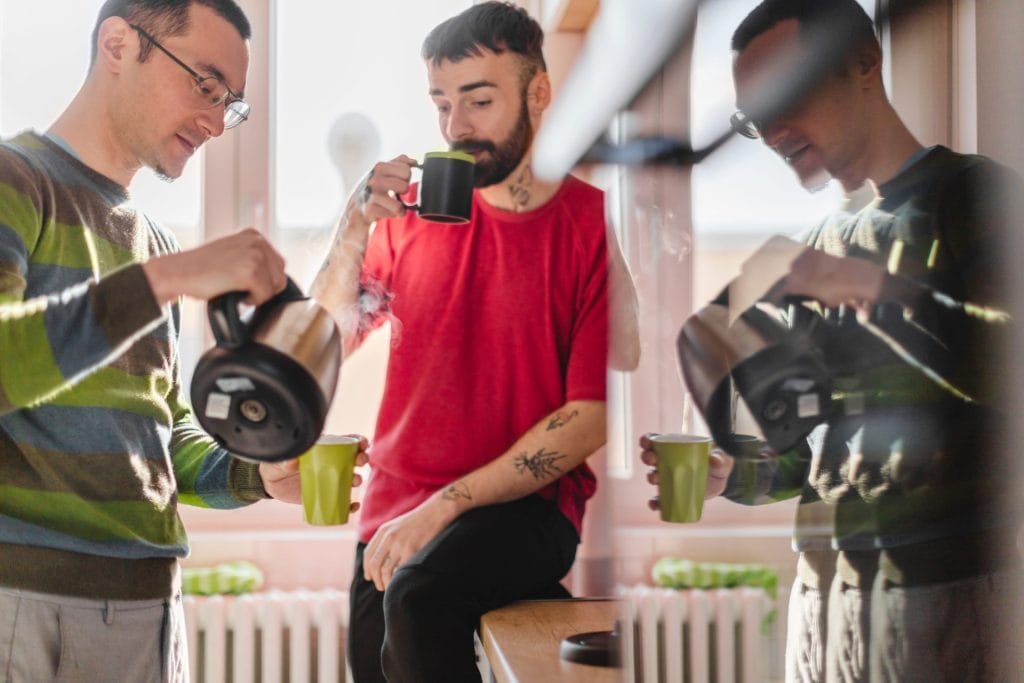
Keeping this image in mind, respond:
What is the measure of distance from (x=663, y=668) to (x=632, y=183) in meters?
0.11

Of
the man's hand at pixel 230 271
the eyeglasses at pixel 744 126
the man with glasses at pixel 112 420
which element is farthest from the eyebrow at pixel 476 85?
the eyeglasses at pixel 744 126

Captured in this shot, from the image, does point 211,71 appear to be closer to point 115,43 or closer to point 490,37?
point 115,43

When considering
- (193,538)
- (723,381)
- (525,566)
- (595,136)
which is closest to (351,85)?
(193,538)

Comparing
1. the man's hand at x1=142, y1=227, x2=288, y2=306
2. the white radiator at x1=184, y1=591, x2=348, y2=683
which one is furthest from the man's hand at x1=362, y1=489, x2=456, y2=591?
the white radiator at x1=184, y1=591, x2=348, y2=683

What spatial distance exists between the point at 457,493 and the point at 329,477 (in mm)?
193

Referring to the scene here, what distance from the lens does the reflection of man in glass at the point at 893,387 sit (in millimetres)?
87

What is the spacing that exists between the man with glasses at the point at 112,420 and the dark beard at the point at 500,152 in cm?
24

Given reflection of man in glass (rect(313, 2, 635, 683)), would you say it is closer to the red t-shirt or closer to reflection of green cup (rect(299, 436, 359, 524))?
the red t-shirt

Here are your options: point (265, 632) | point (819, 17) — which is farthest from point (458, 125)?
point (819, 17)

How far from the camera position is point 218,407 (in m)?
0.43

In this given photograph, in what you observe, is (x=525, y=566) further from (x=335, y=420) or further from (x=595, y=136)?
(x=335, y=420)

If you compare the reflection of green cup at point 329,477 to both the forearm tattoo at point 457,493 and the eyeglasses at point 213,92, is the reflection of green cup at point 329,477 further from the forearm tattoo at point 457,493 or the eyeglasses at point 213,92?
the eyeglasses at point 213,92

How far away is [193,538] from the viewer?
1336mm

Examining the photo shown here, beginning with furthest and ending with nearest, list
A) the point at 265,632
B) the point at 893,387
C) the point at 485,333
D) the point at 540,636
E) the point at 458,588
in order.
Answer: the point at 265,632 < the point at 485,333 < the point at 458,588 < the point at 540,636 < the point at 893,387
